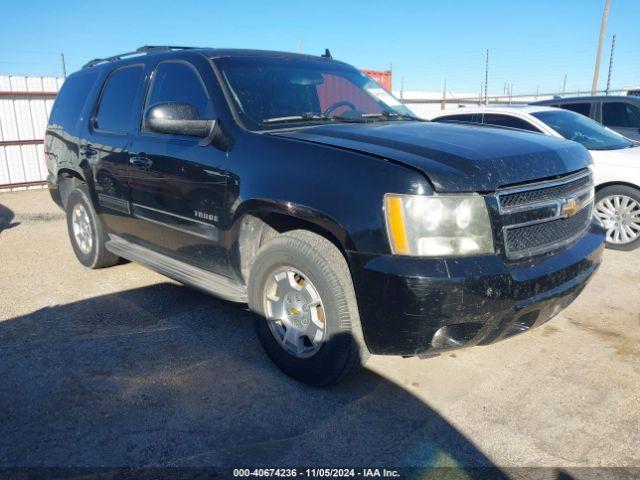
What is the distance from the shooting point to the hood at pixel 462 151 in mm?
2471

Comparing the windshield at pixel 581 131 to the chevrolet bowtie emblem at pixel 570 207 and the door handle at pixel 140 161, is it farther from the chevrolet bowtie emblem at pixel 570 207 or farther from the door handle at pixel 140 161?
the door handle at pixel 140 161

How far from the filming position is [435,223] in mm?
2436

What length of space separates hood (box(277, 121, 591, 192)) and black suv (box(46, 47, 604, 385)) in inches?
0.4

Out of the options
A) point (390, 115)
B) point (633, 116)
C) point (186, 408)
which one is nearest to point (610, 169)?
point (633, 116)

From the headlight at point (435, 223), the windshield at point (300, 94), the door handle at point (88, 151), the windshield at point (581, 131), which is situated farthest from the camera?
the windshield at point (581, 131)

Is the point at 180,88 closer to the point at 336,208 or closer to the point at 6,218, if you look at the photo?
the point at 336,208

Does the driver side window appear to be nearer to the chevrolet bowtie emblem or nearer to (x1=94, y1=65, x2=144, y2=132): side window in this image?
(x1=94, y1=65, x2=144, y2=132): side window

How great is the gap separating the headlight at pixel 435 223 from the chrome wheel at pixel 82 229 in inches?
143

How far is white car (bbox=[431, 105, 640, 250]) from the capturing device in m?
5.89

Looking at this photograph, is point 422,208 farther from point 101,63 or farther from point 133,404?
point 101,63

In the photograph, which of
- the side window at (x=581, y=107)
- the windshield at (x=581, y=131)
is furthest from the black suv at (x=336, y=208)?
the side window at (x=581, y=107)

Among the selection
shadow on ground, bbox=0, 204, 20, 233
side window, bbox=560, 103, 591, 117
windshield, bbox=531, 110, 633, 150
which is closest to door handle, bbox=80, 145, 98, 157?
shadow on ground, bbox=0, 204, 20, 233

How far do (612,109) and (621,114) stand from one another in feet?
0.60

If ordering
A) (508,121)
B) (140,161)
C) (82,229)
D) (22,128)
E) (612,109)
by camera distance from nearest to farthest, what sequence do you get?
(140,161) < (82,229) < (508,121) < (612,109) < (22,128)
